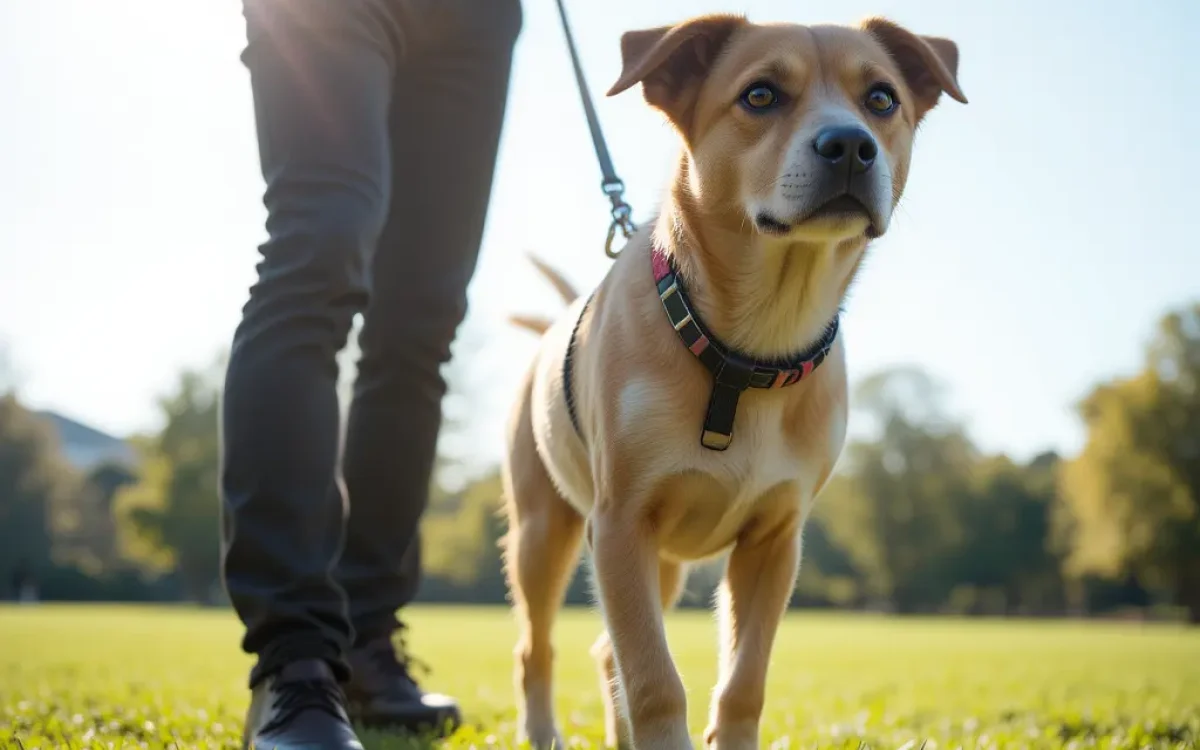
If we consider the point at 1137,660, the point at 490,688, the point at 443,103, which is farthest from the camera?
the point at 1137,660

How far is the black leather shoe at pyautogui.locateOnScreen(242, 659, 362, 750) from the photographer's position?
88.4 inches

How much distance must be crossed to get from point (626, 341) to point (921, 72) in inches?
48.8

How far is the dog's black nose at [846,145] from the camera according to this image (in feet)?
7.77

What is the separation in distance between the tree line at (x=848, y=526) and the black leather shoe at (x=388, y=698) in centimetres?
3695

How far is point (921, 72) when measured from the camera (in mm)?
2984

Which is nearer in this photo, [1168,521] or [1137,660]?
[1137,660]

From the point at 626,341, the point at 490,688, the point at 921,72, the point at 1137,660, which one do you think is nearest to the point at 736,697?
the point at 626,341

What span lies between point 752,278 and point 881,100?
579 millimetres

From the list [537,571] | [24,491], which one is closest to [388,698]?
[537,571]

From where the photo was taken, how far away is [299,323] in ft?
8.20

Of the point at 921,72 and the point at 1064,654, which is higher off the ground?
the point at 921,72

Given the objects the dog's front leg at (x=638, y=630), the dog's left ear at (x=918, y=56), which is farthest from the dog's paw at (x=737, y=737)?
the dog's left ear at (x=918, y=56)

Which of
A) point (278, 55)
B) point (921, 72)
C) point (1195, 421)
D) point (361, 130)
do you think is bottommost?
point (361, 130)

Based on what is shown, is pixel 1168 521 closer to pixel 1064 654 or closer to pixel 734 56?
pixel 1064 654
